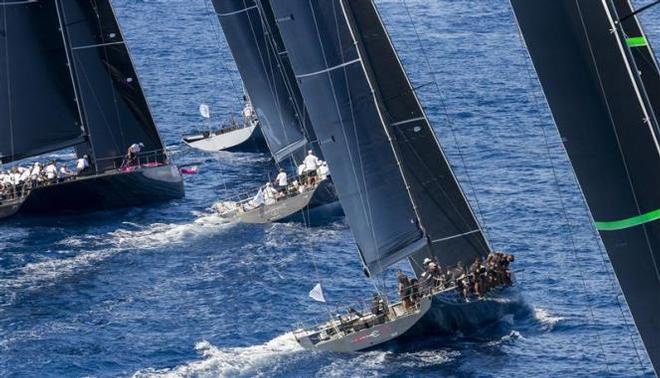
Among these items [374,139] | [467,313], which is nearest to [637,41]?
[374,139]

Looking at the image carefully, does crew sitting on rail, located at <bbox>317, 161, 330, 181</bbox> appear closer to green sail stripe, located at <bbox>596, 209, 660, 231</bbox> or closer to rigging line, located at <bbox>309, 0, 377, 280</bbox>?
rigging line, located at <bbox>309, 0, 377, 280</bbox>

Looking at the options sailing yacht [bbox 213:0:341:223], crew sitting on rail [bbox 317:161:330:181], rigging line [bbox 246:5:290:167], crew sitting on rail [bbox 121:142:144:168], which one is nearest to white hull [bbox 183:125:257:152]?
sailing yacht [bbox 213:0:341:223]

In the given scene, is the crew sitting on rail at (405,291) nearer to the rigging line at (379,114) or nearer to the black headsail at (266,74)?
the rigging line at (379,114)

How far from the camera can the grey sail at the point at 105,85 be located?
100m

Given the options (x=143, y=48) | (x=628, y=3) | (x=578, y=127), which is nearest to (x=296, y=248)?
(x=628, y=3)

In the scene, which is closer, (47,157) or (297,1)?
(297,1)

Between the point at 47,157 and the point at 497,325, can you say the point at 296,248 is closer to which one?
the point at 497,325

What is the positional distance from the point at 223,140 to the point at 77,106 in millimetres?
16055

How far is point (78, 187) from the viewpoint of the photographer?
99.5 meters

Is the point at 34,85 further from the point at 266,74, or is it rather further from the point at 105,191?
the point at 266,74

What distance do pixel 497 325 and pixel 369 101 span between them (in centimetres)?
1136

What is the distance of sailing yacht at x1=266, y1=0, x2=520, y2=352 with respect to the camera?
236 ft

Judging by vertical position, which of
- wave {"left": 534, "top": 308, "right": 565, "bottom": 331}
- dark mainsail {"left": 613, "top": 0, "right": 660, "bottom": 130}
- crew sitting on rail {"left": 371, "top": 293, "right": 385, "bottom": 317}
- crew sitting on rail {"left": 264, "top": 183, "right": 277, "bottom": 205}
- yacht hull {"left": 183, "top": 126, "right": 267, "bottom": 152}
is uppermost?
dark mainsail {"left": 613, "top": 0, "right": 660, "bottom": 130}

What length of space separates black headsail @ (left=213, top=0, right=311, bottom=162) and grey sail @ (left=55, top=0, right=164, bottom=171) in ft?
21.8
